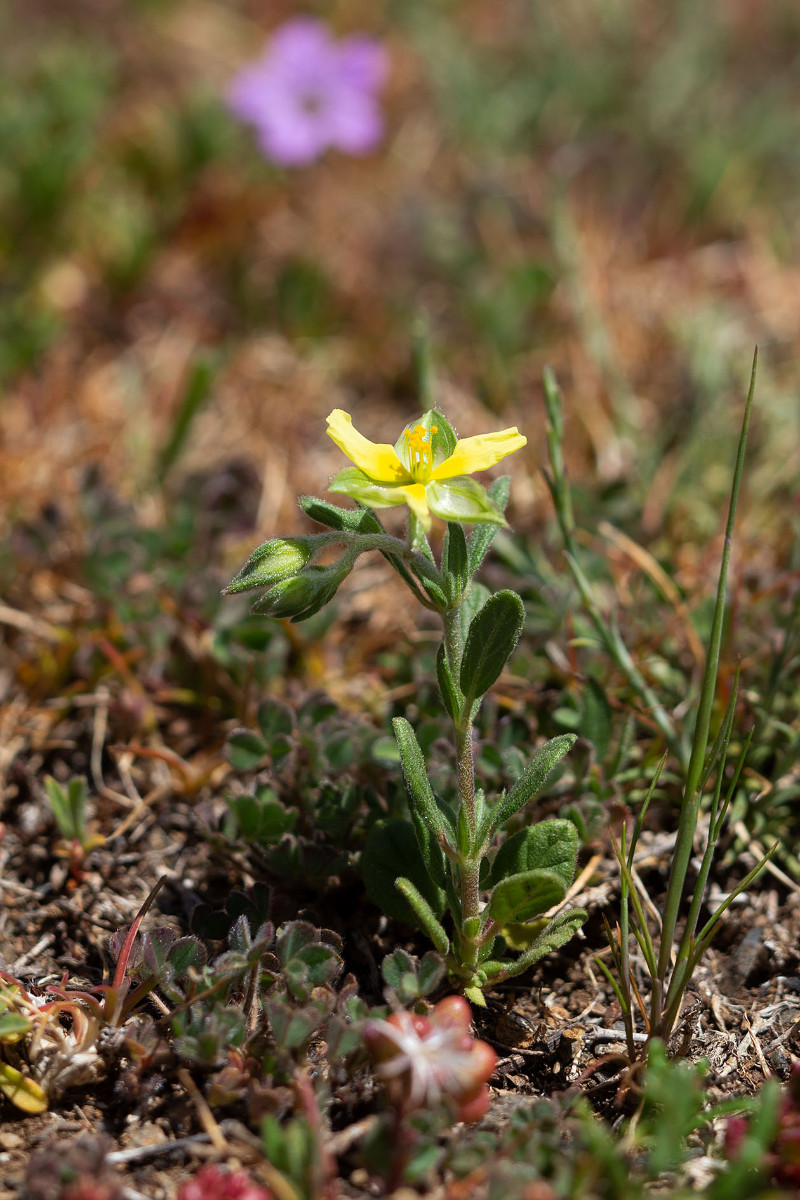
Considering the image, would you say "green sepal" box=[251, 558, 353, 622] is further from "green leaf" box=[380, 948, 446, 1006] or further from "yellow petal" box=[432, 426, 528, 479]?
"green leaf" box=[380, 948, 446, 1006]

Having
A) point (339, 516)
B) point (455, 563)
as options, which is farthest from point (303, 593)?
point (455, 563)

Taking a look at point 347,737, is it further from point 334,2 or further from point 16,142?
point 334,2

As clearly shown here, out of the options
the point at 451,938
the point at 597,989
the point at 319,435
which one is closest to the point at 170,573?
the point at 319,435

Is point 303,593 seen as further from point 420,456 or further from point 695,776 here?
point 695,776

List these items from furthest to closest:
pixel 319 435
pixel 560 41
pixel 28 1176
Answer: pixel 560 41, pixel 319 435, pixel 28 1176

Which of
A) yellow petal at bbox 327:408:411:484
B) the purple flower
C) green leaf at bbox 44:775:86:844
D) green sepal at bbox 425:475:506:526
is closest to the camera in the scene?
green sepal at bbox 425:475:506:526

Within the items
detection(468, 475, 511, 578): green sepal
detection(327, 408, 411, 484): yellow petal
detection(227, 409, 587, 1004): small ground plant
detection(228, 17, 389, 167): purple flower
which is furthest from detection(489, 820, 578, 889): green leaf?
detection(228, 17, 389, 167): purple flower

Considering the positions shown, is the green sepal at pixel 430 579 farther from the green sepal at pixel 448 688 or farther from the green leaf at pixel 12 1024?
→ the green leaf at pixel 12 1024
